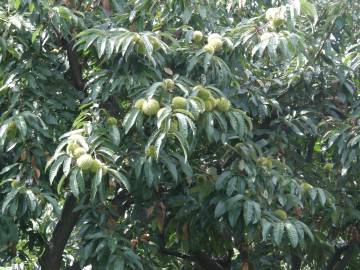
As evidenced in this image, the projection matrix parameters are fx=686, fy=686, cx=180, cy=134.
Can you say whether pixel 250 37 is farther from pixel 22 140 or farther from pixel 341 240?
pixel 341 240

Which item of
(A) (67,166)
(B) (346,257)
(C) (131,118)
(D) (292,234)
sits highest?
(C) (131,118)

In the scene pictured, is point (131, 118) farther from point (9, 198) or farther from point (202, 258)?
point (202, 258)

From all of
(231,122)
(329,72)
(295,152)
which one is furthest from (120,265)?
(329,72)

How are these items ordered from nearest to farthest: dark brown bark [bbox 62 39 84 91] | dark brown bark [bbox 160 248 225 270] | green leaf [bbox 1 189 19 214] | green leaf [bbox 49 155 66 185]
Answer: green leaf [bbox 49 155 66 185] < green leaf [bbox 1 189 19 214] < dark brown bark [bbox 62 39 84 91] < dark brown bark [bbox 160 248 225 270]

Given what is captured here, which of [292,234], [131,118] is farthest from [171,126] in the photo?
[292,234]

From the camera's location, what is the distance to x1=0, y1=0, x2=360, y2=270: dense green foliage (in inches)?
118

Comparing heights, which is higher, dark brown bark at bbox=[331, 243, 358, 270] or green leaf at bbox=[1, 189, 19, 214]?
green leaf at bbox=[1, 189, 19, 214]

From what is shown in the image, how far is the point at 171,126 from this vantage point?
2.76 meters

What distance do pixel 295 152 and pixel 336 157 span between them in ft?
0.77

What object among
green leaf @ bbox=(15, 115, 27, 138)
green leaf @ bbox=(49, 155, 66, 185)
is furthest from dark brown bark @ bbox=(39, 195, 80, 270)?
green leaf @ bbox=(49, 155, 66, 185)

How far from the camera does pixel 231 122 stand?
303 centimetres

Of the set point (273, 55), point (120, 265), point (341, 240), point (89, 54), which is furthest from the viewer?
point (341, 240)

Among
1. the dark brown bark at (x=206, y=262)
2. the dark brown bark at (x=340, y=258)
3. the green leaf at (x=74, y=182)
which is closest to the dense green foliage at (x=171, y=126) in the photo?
the green leaf at (x=74, y=182)

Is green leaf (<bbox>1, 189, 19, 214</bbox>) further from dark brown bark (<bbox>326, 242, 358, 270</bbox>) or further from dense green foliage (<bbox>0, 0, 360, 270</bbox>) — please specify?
dark brown bark (<bbox>326, 242, 358, 270</bbox>)
